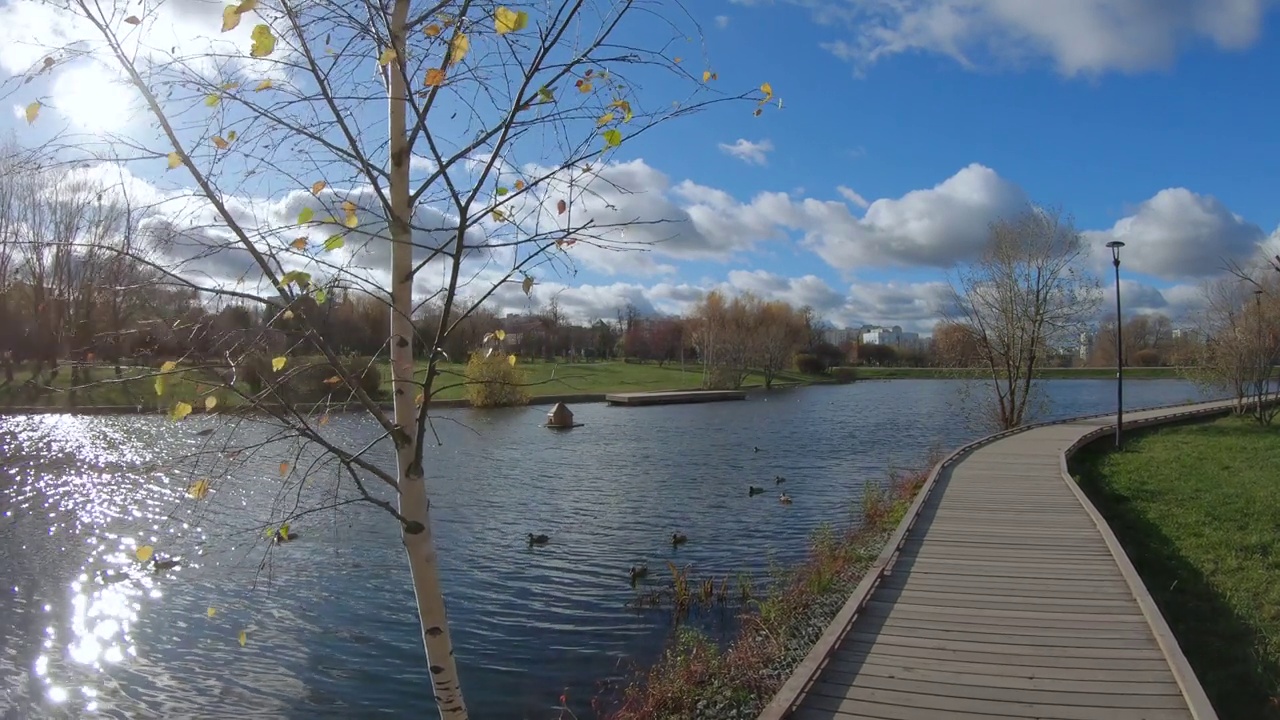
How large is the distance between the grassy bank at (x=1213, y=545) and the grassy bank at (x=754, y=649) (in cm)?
319

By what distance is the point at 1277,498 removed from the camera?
40.4 ft

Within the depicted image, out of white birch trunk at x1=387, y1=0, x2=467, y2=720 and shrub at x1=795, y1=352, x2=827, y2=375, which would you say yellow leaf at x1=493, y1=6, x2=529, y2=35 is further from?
shrub at x1=795, y1=352, x2=827, y2=375

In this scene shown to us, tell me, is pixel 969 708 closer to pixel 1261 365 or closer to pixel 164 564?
pixel 164 564

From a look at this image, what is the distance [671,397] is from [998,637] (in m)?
44.4

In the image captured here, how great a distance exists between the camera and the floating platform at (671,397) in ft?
160

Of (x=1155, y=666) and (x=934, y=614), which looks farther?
(x=934, y=614)

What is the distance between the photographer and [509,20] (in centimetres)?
236

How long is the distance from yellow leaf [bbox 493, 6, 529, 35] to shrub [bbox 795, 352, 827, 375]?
79322mm

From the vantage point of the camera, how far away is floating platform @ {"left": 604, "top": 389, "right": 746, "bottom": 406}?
160 ft

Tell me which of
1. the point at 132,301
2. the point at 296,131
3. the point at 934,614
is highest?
the point at 296,131

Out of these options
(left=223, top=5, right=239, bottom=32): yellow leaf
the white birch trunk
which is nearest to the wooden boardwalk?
the white birch trunk

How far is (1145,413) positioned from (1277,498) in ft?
64.1

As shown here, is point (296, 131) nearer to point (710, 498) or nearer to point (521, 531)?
point (521, 531)

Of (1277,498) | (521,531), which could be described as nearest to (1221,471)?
(1277,498)
